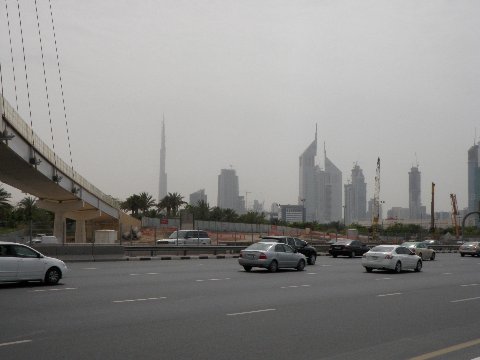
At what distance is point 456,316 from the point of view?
48.4 ft

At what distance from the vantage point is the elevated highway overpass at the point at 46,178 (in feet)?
123

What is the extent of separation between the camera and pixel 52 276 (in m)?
20.5

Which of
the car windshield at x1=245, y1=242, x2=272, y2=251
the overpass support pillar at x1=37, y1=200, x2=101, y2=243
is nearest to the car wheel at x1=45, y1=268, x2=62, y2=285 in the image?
the car windshield at x1=245, y1=242, x2=272, y2=251

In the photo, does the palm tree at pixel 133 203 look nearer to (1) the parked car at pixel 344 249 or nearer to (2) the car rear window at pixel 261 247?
(1) the parked car at pixel 344 249

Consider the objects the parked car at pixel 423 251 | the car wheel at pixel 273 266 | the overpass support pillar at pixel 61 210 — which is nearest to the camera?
the car wheel at pixel 273 266

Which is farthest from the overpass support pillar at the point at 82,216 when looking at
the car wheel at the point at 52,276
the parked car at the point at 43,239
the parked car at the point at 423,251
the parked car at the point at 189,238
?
the car wheel at the point at 52,276

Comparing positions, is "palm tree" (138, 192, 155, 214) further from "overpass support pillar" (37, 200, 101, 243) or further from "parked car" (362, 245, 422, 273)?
"parked car" (362, 245, 422, 273)

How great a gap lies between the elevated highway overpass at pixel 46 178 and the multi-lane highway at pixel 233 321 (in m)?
17.8

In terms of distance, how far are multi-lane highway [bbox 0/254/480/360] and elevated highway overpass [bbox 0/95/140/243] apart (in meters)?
17.8

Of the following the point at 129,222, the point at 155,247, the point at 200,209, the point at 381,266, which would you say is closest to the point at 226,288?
the point at 381,266

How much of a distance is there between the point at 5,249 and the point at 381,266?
18.5 m

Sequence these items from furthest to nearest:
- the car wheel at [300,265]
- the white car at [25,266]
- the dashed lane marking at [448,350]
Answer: the car wheel at [300,265]
the white car at [25,266]
the dashed lane marking at [448,350]

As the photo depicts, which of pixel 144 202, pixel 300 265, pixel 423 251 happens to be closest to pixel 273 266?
pixel 300 265

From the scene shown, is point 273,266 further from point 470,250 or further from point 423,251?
point 470,250
